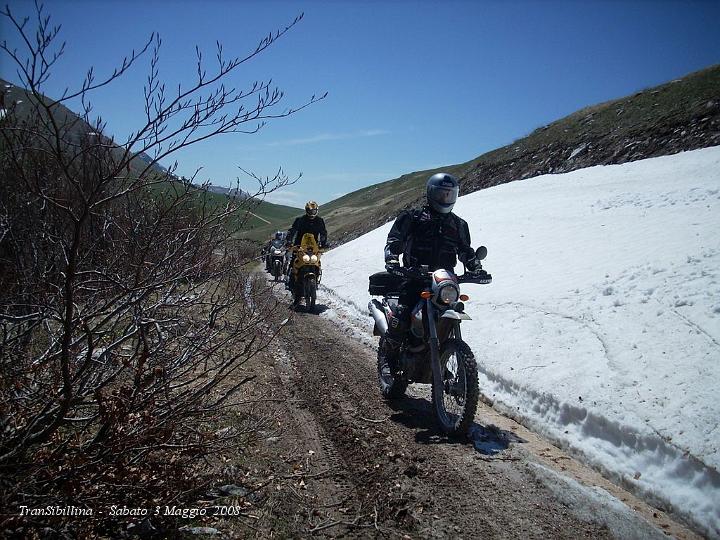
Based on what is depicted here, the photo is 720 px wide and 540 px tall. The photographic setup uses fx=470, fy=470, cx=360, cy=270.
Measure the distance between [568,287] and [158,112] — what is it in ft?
23.4

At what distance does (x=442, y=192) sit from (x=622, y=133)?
61.7 ft

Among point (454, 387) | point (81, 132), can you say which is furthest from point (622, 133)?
point (81, 132)

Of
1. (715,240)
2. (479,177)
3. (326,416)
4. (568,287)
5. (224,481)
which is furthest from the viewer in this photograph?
(479,177)

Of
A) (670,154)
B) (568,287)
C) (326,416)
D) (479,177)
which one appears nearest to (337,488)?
(326,416)

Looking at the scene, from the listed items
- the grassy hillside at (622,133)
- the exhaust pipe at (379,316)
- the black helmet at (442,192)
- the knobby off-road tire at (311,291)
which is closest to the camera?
the black helmet at (442,192)

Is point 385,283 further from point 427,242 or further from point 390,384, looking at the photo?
point 390,384

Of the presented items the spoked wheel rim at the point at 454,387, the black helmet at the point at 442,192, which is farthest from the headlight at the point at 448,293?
the black helmet at the point at 442,192

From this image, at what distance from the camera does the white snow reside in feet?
12.5

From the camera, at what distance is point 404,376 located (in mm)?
5207

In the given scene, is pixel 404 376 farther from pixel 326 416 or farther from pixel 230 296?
pixel 230 296

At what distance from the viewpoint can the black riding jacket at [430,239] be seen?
17.3 feet

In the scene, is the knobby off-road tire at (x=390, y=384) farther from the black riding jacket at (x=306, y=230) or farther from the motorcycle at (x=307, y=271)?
the black riding jacket at (x=306, y=230)

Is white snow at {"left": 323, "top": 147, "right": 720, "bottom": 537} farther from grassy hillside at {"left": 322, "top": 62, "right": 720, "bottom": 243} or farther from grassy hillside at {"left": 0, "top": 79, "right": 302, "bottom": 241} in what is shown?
grassy hillside at {"left": 322, "top": 62, "right": 720, "bottom": 243}

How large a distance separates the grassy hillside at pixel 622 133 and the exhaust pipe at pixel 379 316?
1377 cm
